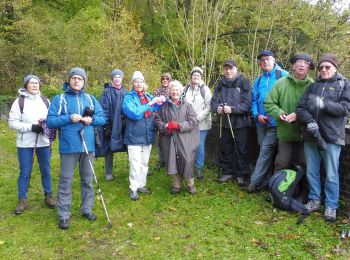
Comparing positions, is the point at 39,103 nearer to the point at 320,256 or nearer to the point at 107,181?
the point at 107,181

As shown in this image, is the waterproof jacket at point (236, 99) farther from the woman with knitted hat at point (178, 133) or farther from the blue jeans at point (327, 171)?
the blue jeans at point (327, 171)

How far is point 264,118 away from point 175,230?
2252mm

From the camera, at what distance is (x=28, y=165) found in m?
5.71

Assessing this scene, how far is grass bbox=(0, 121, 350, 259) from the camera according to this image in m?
4.55

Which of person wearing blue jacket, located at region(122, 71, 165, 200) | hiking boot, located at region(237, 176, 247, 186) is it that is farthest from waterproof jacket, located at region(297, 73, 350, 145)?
person wearing blue jacket, located at region(122, 71, 165, 200)

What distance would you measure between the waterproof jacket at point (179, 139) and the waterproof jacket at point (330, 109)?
5.92 ft

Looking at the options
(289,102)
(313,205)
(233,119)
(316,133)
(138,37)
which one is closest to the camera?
(316,133)

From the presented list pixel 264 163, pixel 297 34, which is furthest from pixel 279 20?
pixel 264 163

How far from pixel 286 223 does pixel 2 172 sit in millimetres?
6034

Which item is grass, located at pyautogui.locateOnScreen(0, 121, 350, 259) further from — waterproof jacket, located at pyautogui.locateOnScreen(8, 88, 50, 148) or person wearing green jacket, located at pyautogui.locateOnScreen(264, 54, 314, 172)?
waterproof jacket, located at pyautogui.locateOnScreen(8, 88, 50, 148)

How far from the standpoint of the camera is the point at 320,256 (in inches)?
172

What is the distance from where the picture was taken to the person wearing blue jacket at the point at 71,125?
5.04m

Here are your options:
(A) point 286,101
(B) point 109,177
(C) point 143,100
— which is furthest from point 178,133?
(B) point 109,177

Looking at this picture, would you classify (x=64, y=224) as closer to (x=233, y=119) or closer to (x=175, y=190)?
(x=175, y=190)
